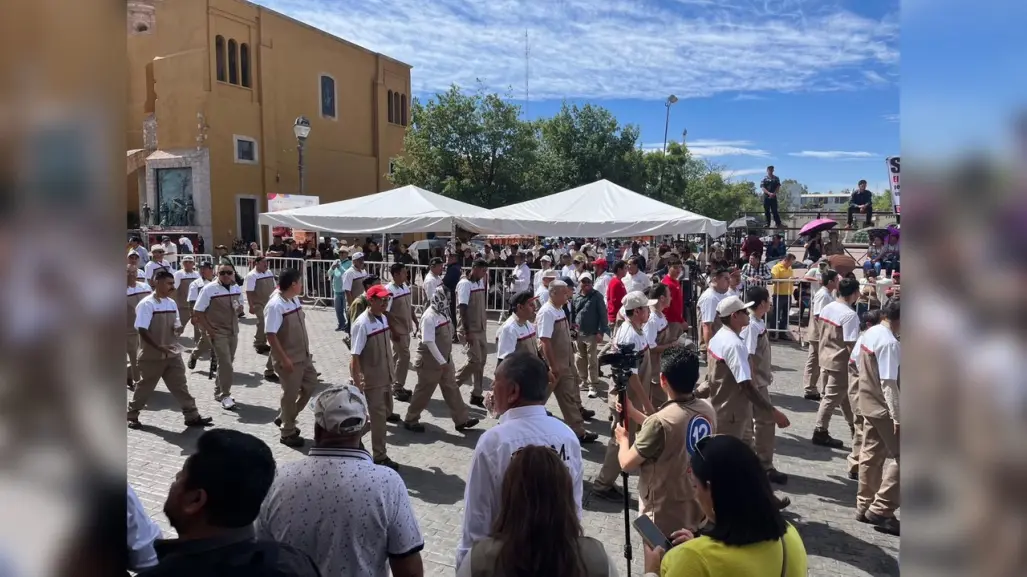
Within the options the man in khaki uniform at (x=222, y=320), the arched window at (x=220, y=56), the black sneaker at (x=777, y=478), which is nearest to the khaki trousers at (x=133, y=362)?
the man in khaki uniform at (x=222, y=320)

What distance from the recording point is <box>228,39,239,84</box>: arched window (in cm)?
3159

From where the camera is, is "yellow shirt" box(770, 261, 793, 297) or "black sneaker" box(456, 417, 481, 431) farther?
"yellow shirt" box(770, 261, 793, 297)

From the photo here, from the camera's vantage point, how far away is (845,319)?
7129 millimetres

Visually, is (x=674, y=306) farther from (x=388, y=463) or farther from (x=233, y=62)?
(x=233, y=62)

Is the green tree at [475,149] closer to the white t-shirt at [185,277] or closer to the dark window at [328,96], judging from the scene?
the dark window at [328,96]

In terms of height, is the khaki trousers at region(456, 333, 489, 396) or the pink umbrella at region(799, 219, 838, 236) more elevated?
the pink umbrella at region(799, 219, 838, 236)

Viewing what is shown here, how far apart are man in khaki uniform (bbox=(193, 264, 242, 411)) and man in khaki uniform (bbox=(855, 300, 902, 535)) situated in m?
7.49

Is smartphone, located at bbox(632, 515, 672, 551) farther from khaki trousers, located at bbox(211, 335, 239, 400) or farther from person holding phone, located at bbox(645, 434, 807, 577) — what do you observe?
khaki trousers, located at bbox(211, 335, 239, 400)

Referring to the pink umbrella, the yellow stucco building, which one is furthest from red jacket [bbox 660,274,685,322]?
the yellow stucco building

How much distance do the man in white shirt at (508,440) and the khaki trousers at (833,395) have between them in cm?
506
